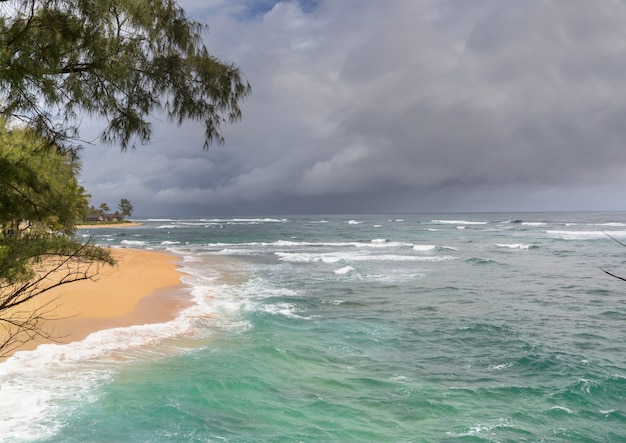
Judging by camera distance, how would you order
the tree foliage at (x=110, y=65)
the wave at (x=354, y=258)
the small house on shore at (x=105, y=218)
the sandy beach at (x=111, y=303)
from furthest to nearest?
the small house on shore at (x=105, y=218)
the wave at (x=354, y=258)
the sandy beach at (x=111, y=303)
the tree foliage at (x=110, y=65)

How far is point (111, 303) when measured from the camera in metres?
14.9

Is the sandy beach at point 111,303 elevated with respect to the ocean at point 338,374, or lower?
elevated

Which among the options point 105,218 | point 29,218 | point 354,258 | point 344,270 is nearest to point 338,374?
point 29,218

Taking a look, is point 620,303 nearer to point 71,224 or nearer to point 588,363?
point 588,363

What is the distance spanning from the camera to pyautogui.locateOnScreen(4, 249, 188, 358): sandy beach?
1165 centimetres

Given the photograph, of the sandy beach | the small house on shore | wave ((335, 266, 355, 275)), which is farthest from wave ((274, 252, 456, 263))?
the small house on shore

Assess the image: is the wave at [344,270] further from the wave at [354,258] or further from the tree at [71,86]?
the tree at [71,86]

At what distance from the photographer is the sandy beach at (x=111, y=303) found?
38.2ft

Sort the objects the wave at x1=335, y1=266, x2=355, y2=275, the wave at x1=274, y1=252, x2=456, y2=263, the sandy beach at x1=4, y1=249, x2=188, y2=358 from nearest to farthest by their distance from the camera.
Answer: the sandy beach at x1=4, y1=249, x2=188, y2=358 < the wave at x1=335, y1=266, x2=355, y2=275 < the wave at x1=274, y1=252, x2=456, y2=263

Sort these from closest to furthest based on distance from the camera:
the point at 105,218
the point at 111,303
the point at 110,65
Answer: the point at 110,65
the point at 111,303
the point at 105,218

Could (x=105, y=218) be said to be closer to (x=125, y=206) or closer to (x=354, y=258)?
(x=125, y=206)

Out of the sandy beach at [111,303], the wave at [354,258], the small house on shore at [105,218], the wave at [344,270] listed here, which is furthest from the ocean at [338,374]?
the small house on shore at [105,218]

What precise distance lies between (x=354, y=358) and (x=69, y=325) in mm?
7656

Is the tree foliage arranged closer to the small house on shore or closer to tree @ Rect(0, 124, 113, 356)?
tree @ Rect(0, 124, 113, 356)
